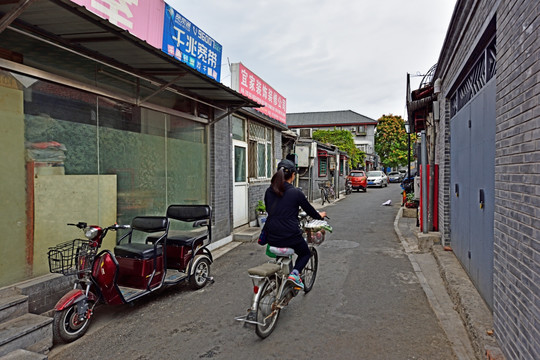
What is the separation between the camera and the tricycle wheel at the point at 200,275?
17.2 ft

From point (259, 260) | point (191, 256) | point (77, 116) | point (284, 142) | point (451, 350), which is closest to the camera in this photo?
point (451, 350)

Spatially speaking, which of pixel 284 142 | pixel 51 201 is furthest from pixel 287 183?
pixel 284 142

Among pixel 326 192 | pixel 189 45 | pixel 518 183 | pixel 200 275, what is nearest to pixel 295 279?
pixel 200 275

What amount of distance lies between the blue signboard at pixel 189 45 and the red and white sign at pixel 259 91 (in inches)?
22.5

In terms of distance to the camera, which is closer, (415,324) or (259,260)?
(415,324)

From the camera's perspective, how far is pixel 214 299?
4.97 meters

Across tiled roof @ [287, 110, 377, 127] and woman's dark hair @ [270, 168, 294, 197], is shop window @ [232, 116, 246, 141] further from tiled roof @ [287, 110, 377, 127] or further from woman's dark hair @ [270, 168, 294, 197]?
tiled roof @ [287, 110, 377, 127]

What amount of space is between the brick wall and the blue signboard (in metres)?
5.52

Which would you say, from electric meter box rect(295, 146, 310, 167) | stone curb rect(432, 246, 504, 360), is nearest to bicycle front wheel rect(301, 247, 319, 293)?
stone curb rect(432, 246, 504, 360)

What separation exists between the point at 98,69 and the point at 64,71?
23.2 inches

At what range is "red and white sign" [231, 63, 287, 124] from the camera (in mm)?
10078

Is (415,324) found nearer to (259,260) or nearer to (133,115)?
(259,260)

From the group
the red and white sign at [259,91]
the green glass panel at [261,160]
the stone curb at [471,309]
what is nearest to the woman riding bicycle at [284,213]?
the stone curb at [471,309]

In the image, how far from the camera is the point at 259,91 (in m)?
11.5
